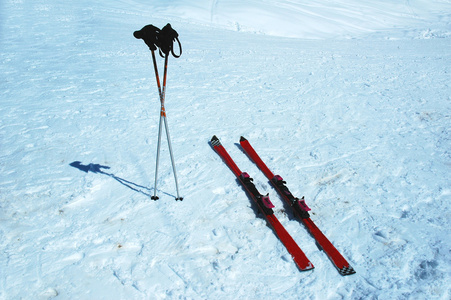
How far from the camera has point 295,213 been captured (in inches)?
162

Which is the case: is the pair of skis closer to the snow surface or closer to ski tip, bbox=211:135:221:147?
the snow surface

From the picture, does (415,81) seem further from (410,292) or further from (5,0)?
(5,0)

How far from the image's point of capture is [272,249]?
12.0 feet

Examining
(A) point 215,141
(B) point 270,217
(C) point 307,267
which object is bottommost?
(C) point 307,267

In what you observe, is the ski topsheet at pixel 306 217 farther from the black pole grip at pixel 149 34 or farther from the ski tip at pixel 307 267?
the black pole grip at pixel 149 34

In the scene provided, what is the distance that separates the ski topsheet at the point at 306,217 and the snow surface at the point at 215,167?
0.10 m

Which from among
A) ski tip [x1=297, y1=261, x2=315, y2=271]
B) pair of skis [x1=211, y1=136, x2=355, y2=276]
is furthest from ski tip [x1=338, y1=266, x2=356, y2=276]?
ski tip [x1=297, y1=261, x2=315, y2=271]

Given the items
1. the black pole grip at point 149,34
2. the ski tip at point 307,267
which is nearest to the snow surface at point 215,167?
the ski tip at point 307,267

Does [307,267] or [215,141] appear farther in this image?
[215,141]

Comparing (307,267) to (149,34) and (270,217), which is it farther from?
(149,34)

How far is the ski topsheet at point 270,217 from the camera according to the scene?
350 cm

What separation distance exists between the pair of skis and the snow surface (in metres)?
0.09

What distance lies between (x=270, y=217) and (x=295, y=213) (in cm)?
35

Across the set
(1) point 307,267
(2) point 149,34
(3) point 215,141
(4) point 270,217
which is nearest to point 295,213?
(4) point 270,217
